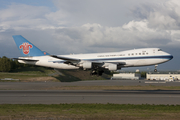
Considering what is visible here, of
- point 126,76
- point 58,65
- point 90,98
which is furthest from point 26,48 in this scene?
point 126,76

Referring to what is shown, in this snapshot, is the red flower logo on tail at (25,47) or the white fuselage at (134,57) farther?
the red flower logo on tail at (25,47)

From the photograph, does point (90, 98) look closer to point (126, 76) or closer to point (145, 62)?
point (145, 62)

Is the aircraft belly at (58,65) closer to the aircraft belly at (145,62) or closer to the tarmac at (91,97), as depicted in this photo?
the tarmac at (91,97)

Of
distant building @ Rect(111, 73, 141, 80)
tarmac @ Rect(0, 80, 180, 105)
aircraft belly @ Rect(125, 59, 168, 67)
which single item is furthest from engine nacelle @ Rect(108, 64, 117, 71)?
distant building @ Rect(111, 73, 141, 80)

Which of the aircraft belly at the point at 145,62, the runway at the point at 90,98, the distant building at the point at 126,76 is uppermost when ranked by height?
the aircraft belly at the point at 145,62

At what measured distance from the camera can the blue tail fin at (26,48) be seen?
48625mm

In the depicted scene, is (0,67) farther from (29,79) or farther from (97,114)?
(97,114)

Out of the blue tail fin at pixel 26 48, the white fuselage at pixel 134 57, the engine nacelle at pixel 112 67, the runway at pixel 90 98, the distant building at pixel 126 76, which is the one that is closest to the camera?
the runway at pixel 90 98

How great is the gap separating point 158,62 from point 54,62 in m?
22.1

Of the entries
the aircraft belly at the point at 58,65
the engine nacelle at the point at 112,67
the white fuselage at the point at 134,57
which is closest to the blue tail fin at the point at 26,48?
the aircraft belly at the point at 58,65

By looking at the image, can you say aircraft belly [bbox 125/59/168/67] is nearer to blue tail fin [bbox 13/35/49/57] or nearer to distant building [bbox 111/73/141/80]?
blue tail fin [bbox 13/35/49/57]

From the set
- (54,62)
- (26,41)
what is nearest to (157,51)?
(54,62)

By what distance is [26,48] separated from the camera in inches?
1918

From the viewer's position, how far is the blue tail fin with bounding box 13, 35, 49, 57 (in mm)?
48625
